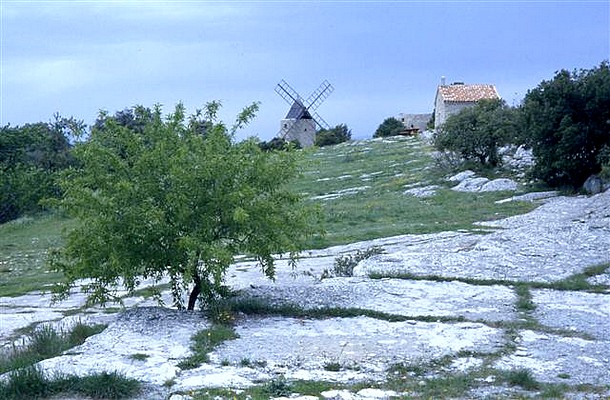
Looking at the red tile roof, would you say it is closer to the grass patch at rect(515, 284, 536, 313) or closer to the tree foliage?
the tree foliage

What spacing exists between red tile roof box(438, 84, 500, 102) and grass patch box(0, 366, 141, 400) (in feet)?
203

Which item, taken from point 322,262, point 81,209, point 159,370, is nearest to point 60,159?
point 322,262

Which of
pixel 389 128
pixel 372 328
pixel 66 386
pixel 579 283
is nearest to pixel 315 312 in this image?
pixel 372 328

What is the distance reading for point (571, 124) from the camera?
2841 cm

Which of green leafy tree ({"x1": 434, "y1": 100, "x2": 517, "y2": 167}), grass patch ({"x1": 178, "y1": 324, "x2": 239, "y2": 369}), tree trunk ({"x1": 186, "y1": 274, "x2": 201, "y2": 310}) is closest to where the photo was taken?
grass patch ({"x1": 178, "y1": 324, "x2": 239, "y2": 369})

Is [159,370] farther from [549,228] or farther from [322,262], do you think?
[549,228]

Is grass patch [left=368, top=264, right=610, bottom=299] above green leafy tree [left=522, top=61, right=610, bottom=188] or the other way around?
the other way around

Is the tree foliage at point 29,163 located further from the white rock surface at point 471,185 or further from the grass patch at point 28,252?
the white rock surface at point 471,185

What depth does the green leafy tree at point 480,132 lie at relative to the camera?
3578cm

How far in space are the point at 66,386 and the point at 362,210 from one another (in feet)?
74.2

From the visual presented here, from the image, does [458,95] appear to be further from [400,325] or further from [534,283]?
[400,325]

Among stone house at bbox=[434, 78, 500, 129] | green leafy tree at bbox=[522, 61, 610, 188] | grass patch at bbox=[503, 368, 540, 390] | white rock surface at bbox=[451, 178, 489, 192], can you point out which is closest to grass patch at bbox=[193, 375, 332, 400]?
grass patch at bbox=[503, 368, 540, 390]

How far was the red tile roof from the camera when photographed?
68000 millimetres

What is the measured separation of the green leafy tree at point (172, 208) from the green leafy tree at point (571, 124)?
18258 mm
